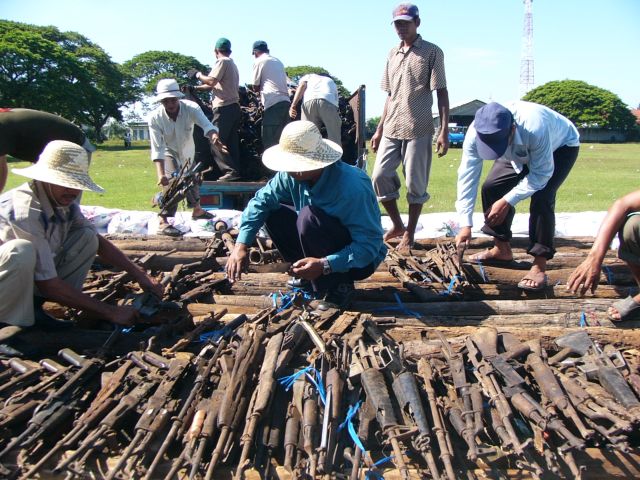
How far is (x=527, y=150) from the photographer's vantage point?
4562 millimetres

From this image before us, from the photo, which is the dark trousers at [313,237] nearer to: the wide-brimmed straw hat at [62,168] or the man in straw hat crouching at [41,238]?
the man in straw hat crouching at [41,238]

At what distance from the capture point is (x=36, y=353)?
3521 millimetres

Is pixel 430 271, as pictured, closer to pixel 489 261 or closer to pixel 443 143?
pixel 489 261

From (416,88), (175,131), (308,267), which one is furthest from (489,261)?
(175,131)

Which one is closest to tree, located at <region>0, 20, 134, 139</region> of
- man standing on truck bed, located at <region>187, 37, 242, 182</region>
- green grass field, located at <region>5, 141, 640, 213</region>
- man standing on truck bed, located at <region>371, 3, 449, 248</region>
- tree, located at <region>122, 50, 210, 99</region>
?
tree, located at <region>122, 50, 210, 99</region>

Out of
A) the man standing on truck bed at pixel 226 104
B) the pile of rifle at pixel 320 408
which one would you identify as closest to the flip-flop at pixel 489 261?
the pile of rifle at pixel 320 408

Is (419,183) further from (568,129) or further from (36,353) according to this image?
(36,353)

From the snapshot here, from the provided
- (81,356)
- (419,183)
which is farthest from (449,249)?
(81,356)

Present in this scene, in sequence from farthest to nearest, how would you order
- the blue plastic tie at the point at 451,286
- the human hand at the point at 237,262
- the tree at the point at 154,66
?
the tree at the point at 154,66
the blue plastic tie at the point at 451,286
the human hand at the point at 237,262

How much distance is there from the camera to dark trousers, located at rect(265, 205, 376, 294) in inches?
158

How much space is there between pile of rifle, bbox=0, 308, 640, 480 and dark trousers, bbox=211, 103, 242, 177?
5.34 m

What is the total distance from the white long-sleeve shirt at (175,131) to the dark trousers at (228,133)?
3.20 feet

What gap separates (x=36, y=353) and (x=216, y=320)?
1.21m

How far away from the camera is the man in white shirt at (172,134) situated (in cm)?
700
